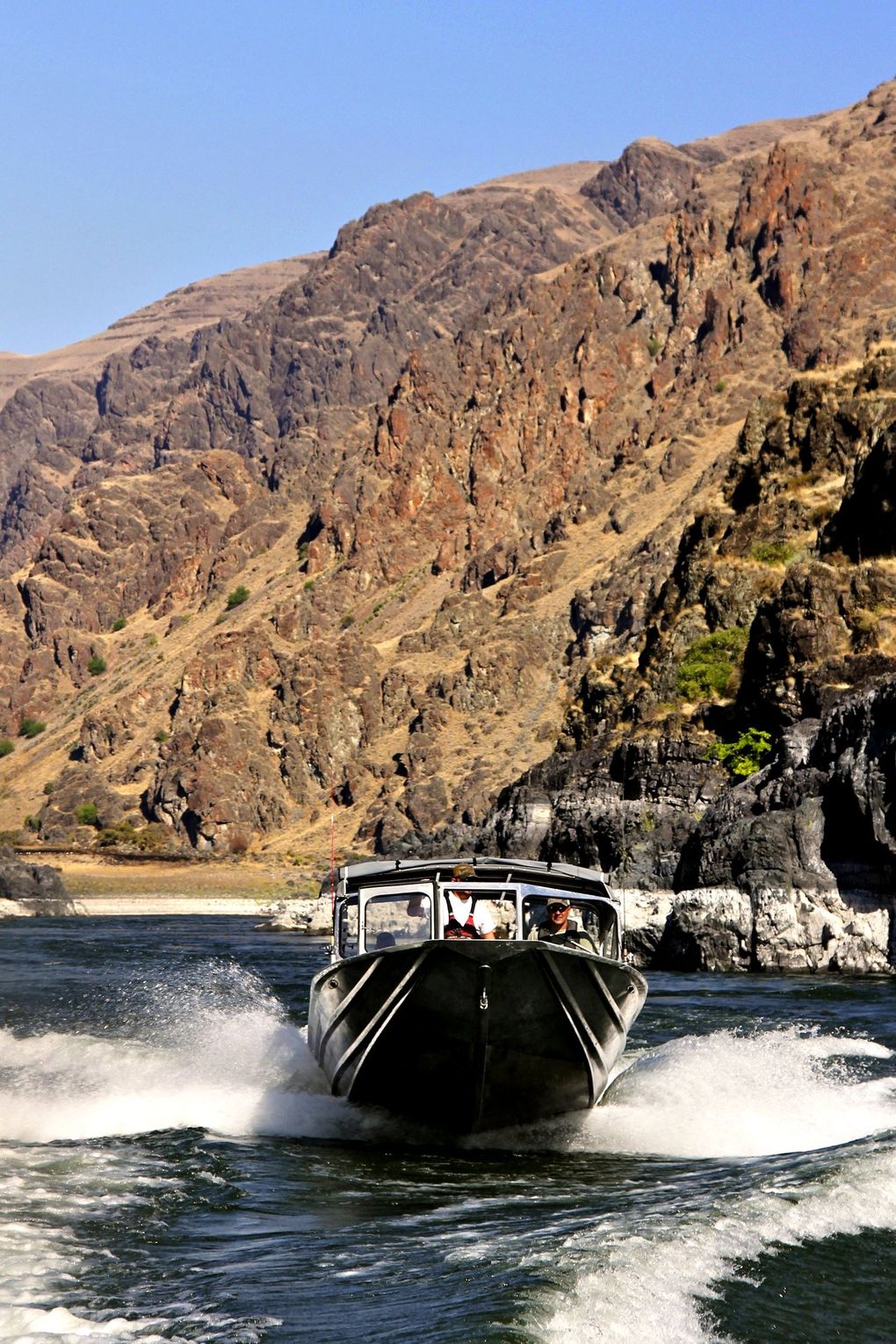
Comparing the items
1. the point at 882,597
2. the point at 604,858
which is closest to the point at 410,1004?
the point at 604,858

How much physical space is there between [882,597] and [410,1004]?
60.0m

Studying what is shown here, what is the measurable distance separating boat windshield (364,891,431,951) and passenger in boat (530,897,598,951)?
1.37 metres

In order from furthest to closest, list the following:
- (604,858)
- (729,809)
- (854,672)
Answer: (854,672) < (604,858) < (729,809)

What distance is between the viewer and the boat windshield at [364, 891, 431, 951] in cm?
2028

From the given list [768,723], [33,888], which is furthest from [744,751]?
[33,888]

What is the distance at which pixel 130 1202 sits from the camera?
17.0 m

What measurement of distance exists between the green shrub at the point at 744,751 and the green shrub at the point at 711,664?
1030cm

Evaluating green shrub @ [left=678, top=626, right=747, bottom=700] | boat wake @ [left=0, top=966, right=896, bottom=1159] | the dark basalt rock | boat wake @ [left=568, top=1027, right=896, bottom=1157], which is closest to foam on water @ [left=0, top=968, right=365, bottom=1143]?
boat wake @ [left=0, top=966, right=896, bottom=1159]

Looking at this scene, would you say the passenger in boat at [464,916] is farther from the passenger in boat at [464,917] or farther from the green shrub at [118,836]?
the green shrub at [118,836]

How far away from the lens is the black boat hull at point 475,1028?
19.1m

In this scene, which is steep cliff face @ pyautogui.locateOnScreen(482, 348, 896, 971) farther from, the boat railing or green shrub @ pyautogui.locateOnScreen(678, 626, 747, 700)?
the boat railing

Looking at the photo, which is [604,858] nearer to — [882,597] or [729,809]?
[729,809]

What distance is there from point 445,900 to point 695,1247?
22.2ft

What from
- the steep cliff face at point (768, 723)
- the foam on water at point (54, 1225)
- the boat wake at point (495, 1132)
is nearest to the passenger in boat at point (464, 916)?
the boat wake at point (495, 1132)
